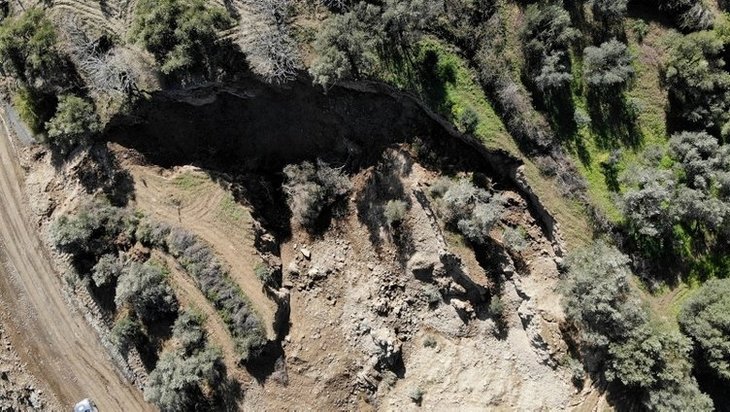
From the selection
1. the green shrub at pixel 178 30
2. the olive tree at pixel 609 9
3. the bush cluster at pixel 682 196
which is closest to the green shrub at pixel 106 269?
the green shrub at pixel 178 30

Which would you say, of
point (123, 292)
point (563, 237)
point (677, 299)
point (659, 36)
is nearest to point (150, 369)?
point (123, 292)

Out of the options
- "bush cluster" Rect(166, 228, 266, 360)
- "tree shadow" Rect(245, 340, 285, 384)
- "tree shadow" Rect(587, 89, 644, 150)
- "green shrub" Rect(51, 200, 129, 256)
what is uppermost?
"tree shadow" Rect(587, 89, 644, 150)

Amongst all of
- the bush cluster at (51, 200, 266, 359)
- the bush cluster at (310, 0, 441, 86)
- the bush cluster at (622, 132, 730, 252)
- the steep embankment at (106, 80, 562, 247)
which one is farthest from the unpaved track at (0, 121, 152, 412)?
the bush cluster at (622, 132, 730, 252)

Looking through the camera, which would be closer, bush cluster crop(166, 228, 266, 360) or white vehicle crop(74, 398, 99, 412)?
bush cluster crop(166, 228, 266, 360)

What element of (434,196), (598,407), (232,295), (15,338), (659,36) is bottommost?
(598,407)

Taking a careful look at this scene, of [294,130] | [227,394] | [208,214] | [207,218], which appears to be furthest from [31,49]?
[227,394]

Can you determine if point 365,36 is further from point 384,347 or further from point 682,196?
point 682,196

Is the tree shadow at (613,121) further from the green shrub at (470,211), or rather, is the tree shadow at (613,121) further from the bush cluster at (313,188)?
the bush cluster at (313,188)

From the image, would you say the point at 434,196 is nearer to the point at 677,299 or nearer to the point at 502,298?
the point at 502,298

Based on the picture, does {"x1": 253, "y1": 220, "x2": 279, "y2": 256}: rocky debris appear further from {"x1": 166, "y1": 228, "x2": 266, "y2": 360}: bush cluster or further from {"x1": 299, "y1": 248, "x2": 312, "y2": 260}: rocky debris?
{"x1": 166, "y1": 228, "x2": 266, "y2": 360}: bush cluster
